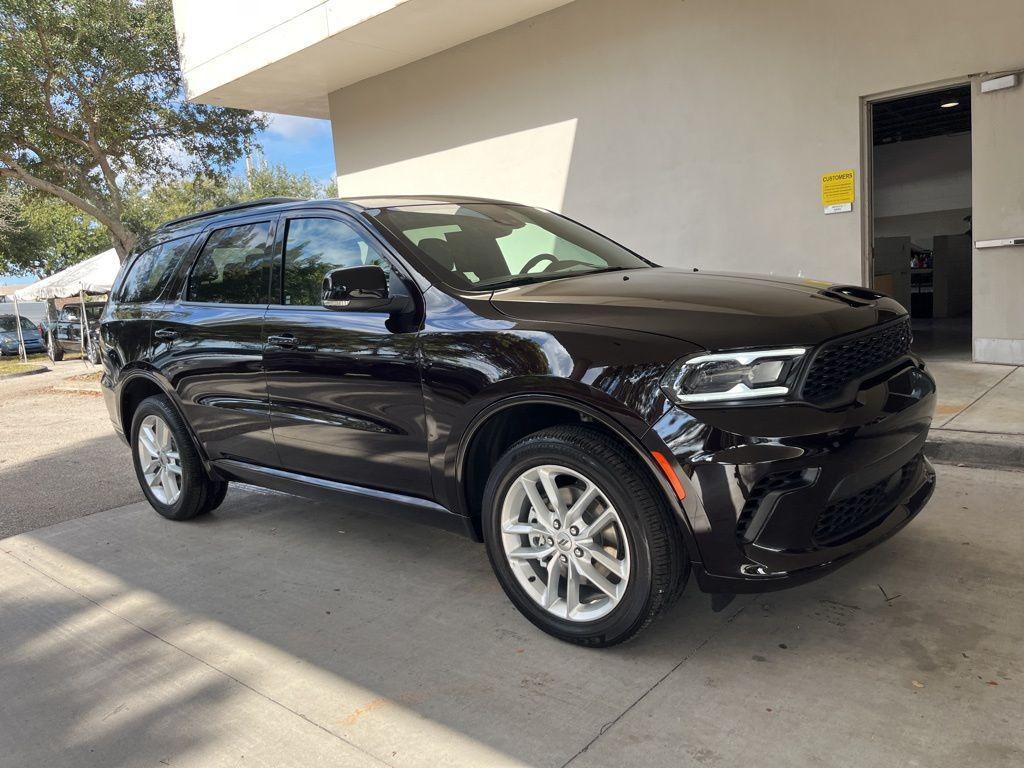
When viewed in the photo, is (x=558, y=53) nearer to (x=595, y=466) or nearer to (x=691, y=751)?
(x=595, y=466)

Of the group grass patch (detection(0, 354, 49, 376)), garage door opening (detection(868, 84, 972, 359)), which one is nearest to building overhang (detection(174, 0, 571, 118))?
garage door opening (detection(868, 84, 972, 359))

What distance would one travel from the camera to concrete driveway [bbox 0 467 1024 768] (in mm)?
2381

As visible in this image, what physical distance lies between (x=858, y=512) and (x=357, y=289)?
83.7 inches

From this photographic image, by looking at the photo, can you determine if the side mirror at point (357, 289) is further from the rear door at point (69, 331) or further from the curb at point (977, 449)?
the rear door at point (69, 331)

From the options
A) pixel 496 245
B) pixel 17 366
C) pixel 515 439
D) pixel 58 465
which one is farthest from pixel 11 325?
pixel 515 439

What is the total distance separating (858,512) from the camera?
2.70 metres

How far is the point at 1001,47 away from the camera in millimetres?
6996

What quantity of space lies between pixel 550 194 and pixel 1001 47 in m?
5.26

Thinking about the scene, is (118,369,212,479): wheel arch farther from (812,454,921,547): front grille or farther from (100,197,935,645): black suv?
(812,454,921,547): front grille

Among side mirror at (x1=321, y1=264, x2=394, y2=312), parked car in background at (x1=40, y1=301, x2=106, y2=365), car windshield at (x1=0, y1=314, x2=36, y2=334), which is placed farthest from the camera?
car windshield at (x1=0, y1=314, x2=36, y2=334)

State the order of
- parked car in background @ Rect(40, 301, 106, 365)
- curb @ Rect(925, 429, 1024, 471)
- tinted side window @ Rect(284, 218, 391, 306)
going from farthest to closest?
1. parked car in background @ Rect(40, 301, 106, 365)
2. curb @ Rect(925, 429, 1024, 471)
3. tinted side window @ Rect(284, 218, 391, 306)

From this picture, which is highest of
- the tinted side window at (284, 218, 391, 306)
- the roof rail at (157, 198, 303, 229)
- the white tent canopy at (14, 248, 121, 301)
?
the white tent canopy at (14, 248, 121, 301)

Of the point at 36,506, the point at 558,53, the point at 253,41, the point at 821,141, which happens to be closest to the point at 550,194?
the point at 558,53

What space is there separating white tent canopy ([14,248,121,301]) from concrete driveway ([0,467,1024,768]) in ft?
64.4
